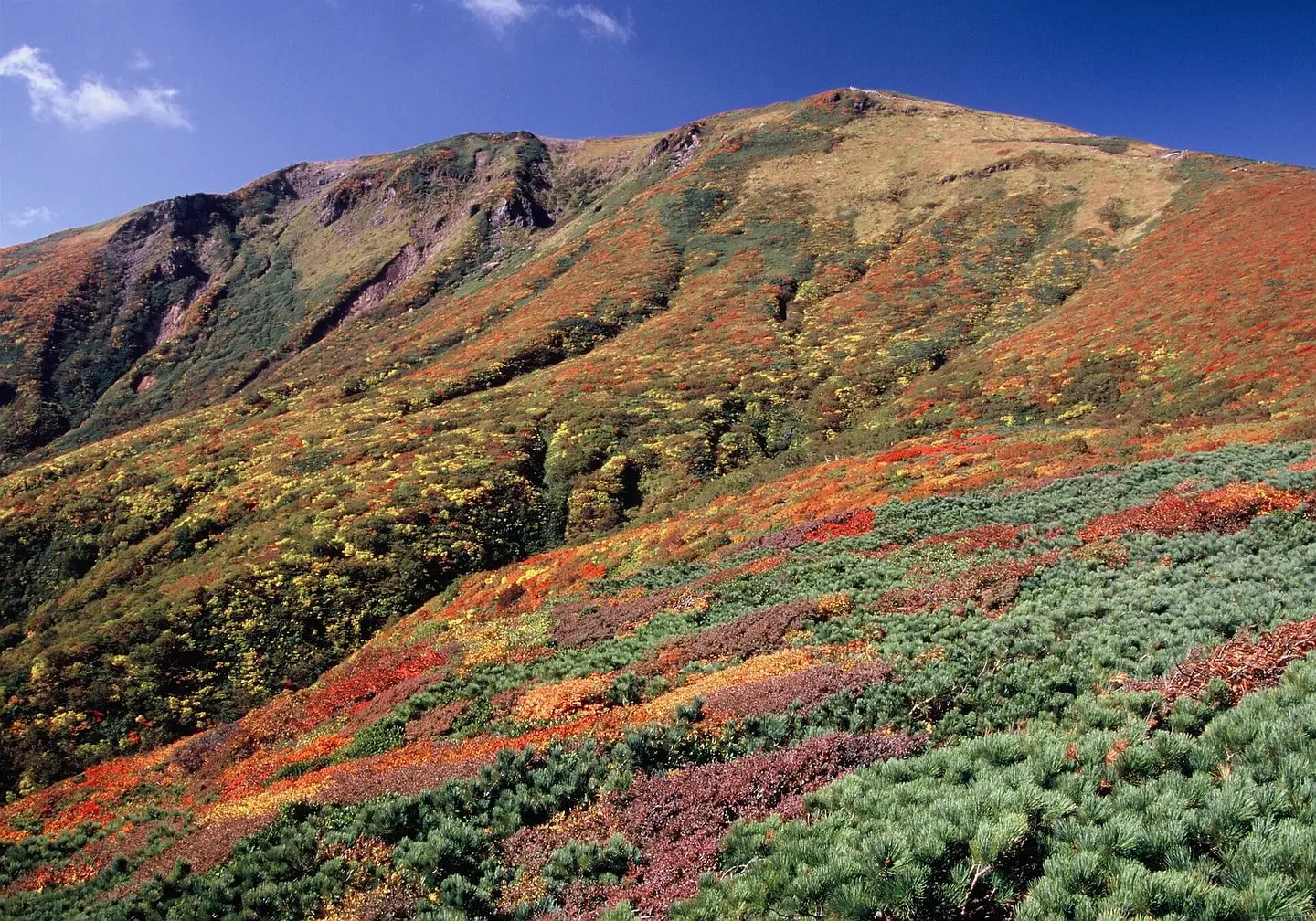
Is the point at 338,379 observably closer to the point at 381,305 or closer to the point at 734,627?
the point at 381,305

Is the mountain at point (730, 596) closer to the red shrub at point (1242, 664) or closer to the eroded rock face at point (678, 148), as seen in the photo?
the red shrub at point (1242, 664)

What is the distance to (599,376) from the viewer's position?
2379 inches

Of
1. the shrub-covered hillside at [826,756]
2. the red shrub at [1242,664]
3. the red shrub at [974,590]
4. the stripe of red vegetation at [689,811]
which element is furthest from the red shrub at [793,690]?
the red shrub at [1242,664]

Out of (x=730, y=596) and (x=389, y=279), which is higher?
(x=389, y=279)

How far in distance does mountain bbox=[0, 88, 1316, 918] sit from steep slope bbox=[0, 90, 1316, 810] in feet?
1.52

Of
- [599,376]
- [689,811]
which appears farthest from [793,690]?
[599,376]

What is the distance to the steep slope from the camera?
102 ft

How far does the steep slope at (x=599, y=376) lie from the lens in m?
31.0

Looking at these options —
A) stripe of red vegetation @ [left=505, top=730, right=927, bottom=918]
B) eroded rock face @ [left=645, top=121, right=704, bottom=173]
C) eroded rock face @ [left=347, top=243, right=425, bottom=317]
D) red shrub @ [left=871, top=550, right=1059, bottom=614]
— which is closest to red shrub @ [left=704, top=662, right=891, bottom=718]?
stripe of red vegetation @ [left=505, top=730, right=927, bottom=918]

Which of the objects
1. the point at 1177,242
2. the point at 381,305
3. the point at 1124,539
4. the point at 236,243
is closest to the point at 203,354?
the point at 381,305

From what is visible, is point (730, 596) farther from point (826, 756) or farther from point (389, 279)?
point (389, 279)

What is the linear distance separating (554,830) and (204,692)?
2487 cm

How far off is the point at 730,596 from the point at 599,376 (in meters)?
41.6

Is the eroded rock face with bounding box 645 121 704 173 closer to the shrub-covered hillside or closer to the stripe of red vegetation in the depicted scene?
the shrub-covered hillside
